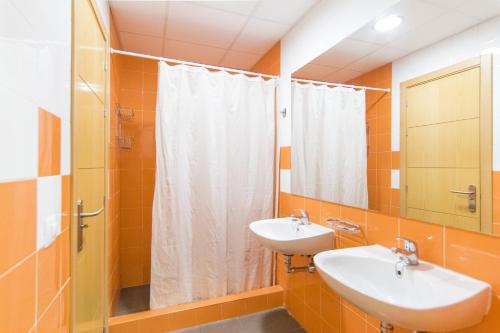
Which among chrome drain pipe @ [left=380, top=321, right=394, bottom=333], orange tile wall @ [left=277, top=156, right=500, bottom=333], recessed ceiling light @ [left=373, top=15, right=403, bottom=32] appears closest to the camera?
orange tile wall @ [left=277, top=156, right=500, bottom=333]

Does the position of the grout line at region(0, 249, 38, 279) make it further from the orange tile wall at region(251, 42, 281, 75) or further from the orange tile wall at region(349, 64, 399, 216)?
the orange tile wall at region(251, 42, 281, 75)

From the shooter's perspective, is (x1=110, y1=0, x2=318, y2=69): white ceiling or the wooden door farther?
(x1=110, y1=0, x2=318, y2=69): white ceiling

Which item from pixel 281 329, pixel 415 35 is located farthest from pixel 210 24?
pixel 281 329

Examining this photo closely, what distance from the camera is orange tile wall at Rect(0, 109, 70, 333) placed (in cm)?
55

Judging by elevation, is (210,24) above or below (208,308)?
above

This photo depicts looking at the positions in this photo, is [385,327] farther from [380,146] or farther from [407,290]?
[380,146]

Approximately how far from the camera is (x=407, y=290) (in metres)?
0.97

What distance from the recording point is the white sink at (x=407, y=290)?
0.73 m

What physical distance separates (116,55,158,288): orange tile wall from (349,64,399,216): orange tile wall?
2139 mm

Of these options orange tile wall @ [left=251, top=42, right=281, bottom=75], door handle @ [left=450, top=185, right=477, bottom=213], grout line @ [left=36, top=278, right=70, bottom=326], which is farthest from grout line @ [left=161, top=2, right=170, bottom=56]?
door handle @ [left=450, top=185, right=477, bottom=213]

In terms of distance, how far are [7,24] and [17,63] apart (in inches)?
3.3

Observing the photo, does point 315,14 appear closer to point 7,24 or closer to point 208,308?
point 7,24

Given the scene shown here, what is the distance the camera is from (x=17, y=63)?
601mm

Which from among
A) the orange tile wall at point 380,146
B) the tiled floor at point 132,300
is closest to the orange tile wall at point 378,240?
the orange tile wall at point 380,146
